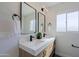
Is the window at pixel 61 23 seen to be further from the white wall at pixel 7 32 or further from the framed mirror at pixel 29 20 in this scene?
the white wall at pixel 7 32

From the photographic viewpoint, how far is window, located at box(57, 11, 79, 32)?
2.89 meters

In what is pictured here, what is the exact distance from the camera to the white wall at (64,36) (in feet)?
9.36

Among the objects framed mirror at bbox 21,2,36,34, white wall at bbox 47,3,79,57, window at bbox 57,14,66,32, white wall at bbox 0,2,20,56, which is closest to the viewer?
white wall at bbox 0,2,20,56

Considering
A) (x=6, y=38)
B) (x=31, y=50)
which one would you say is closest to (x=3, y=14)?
(x=6, y=38)

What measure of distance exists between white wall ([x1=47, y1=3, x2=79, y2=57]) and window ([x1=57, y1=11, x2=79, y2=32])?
0.15 meters

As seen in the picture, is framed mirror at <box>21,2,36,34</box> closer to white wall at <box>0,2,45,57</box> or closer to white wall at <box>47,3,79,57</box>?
white wall at <box>0,2,45,57</box>

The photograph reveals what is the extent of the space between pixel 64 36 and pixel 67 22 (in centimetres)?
55

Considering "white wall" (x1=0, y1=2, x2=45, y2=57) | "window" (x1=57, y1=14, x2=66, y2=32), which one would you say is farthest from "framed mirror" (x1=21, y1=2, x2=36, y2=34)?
"window" (x1=57, y1=14, x2=66, y2=32)

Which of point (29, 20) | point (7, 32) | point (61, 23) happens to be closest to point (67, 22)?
point (61, 23)

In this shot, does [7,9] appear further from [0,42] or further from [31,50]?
[31,50]

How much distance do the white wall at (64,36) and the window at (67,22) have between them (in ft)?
0.50

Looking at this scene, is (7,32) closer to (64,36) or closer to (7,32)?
(7,32)

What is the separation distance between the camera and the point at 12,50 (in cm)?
129

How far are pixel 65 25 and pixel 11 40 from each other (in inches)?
93.6
